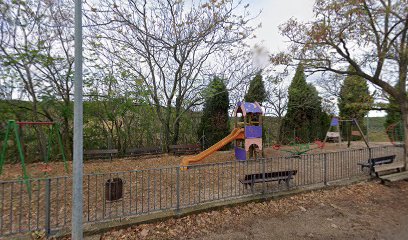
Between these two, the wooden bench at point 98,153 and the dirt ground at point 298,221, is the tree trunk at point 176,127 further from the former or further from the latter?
the dirt ground at point 298,221

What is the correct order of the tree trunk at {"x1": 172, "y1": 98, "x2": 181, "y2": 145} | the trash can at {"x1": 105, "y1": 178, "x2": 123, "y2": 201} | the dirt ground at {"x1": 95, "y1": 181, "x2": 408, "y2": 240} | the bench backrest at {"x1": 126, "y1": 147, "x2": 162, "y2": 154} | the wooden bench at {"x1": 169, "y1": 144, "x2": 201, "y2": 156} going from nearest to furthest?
the dirt ground at {"x1": 95, "y1": 181, "x2": 408, "y2": 240}
the trash can at {"x1": 105, "y1": 178, "x2": 123, "y2": 201}
the bench backrest at {"x1": 126, "y1": 147, "x2": 162, "y2": 154}
the wooden bench at {"x1": 169, "y1": 144, "x2": 201, "y2": 156}
the tree trunk at {"x1": 172, "y1": 98, "x2": 181, "y2": 145}

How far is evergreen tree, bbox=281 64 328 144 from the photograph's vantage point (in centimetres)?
1617

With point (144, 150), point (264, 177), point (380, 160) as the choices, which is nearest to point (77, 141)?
point (264, 177)

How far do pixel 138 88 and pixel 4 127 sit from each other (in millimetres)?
5979

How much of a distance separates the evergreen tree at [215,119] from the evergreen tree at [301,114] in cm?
611

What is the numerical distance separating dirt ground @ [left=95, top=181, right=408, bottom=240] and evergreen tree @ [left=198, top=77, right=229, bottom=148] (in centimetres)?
834

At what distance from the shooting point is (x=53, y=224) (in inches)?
144

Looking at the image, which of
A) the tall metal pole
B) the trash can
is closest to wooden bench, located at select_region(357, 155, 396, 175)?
the trash can

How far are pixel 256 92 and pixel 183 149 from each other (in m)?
7.19

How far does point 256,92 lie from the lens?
1464cm

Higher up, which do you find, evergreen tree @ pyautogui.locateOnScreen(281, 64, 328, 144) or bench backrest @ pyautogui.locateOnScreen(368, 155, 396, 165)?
evergreen tree @ pyautogui.locateOnScreen(281, 64, 328, 144)

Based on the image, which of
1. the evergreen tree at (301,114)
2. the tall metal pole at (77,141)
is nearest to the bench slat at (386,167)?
the tall metal pole at (77,141)

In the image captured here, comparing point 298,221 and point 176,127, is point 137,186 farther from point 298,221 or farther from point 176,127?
point 176,127

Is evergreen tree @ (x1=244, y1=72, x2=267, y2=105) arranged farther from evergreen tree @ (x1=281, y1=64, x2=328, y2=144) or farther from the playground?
the playground
